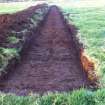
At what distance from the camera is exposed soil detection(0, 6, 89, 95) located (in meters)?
10.4

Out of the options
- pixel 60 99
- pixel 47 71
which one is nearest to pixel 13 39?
pixel 47 71

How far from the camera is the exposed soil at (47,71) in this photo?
34.2 feet

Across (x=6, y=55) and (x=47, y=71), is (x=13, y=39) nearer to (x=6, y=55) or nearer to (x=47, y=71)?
(x=6, y=55)

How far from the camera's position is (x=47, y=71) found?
480 inches

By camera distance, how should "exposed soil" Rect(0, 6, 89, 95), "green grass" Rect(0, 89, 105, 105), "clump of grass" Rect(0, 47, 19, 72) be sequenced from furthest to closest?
"clump of grass" Rect(0, 47, 19, 72) → "exposed soil" Rect(0, 6, 89, 95) → "green grass" Rect(0, 89, 105, 105)

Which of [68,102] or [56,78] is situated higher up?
[68,102]

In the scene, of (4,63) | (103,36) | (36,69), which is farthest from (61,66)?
(103,36)

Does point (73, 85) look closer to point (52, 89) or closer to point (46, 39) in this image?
point (52, 89)

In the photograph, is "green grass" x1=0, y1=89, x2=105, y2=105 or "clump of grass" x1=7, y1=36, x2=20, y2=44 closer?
Answer: "green grass" x1=0, y1=89, x2=105, y2=105

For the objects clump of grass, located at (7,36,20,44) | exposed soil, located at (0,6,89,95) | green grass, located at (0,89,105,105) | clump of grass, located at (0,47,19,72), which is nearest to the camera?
green grass, located at (0,89,105,105)

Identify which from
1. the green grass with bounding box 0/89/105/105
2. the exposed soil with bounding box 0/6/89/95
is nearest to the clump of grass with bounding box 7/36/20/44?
the exposed soil with bounding box 0/6/89/95

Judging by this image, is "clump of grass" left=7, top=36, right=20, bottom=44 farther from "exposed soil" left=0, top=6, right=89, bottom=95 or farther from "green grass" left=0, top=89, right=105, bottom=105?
"green grass" left=0, top=89, right=105, bottom=105

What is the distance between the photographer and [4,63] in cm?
1187

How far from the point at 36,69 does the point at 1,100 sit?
16.0 ft
